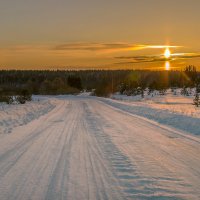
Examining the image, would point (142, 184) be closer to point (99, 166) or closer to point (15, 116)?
point (99, 166)

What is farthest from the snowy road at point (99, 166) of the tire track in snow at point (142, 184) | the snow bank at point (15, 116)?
the snow bank at point (15, 116)

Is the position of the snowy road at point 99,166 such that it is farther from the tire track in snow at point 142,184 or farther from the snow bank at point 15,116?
the snow bank at point 15,116

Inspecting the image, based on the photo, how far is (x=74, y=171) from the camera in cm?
801

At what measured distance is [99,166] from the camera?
8.55 metres

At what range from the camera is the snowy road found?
640 centimetres

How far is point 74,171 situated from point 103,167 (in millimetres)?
723

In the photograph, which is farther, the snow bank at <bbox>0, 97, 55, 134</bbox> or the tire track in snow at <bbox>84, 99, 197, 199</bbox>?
the snow bank at <bbox>0, 97, 55, 134</bbox>

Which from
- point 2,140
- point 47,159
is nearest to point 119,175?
point 47,159

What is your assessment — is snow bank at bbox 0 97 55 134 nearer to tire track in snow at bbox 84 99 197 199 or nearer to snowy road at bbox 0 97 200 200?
snowy road at bbox 0 97 200 200

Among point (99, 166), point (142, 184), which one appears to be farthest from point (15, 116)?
point (142, 184)

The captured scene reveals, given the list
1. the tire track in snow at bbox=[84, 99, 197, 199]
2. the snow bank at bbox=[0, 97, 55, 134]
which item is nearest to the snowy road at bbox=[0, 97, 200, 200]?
the tire track in snow at bbox=[84, 99, 197, 199]

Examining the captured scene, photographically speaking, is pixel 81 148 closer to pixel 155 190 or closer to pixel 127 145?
pixel 127 145

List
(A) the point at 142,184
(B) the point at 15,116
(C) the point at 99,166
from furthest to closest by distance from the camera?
(B) the point at 15,116, (C) the point at 99,166, (A) the point at 142,184

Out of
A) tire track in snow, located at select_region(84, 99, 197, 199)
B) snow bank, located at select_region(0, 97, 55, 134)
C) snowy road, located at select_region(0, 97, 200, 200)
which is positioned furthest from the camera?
snow bank, located at select_region(0, 97, 55, 134)
